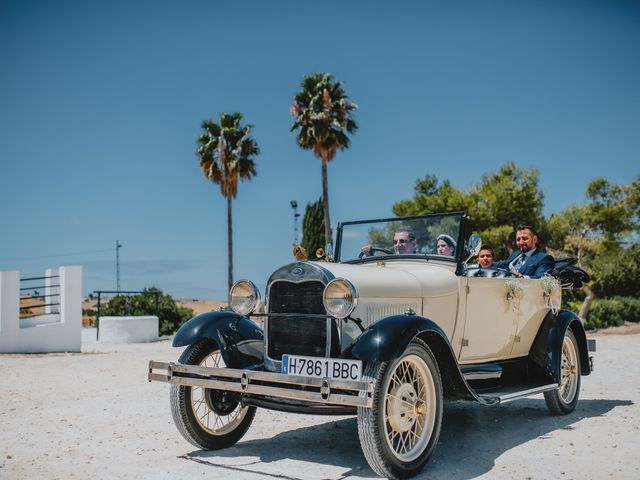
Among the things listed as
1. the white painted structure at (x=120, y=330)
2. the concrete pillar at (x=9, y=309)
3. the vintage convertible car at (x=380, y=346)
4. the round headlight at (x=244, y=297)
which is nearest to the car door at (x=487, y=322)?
the vintage convertible car at (x=380, y=346)

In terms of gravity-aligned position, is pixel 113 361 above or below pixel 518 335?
below

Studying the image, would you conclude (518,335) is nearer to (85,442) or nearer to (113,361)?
(85,442)

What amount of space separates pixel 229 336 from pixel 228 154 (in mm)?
25850

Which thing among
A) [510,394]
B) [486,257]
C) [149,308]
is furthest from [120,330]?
[510,394]

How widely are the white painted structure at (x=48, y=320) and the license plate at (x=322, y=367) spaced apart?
1262 cm

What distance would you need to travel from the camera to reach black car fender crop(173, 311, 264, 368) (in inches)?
211

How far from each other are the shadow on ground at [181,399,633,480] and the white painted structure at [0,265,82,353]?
11.1 metres

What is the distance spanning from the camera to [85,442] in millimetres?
5836

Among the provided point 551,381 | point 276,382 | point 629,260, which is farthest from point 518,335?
point 629,260

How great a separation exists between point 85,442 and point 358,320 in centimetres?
277

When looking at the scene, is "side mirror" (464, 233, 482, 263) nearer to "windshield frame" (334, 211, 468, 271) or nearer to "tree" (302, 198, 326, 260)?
"windshield frame" (334, 211, 468, 271)

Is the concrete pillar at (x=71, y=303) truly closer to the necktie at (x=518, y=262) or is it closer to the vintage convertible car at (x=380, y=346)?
the vintage convertible car at (x=380, y=346)

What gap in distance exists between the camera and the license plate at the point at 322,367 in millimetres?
4414

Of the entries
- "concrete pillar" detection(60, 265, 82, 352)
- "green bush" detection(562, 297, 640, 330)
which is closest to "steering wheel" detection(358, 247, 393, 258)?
"concrete pillar" detection(60, 265, 82, 352)
